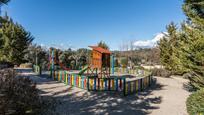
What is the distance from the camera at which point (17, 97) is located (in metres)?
4.30

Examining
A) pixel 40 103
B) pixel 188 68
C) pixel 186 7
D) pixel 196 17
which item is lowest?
pixel 40 103

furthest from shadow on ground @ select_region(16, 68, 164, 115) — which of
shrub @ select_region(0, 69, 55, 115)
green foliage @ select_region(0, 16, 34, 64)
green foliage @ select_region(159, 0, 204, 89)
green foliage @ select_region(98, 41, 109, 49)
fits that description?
green foliage @ select_region(98, 41, 109, 49)

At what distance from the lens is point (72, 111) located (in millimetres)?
7434

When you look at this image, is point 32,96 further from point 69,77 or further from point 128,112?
point 69,77

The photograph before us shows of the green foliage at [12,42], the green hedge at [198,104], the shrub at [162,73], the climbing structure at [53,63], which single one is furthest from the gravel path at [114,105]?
the green foliage at [12,42]

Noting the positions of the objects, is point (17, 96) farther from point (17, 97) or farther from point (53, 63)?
point (53, 63)

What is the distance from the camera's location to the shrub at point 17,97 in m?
4.04

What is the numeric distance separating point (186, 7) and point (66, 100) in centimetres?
814

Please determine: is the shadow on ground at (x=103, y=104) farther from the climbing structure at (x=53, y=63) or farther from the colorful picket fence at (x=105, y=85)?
the climbing structure at (x=53, y=63)

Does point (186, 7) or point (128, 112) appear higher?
point (186, 7)

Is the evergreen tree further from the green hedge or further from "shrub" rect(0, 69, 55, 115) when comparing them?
"shrub" rect(0, 69, 55, 115)

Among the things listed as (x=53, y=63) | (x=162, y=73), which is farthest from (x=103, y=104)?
(x=162, y=73)

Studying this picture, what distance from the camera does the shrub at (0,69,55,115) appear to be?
4.04 m

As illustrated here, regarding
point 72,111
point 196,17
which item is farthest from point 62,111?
point 196,17
